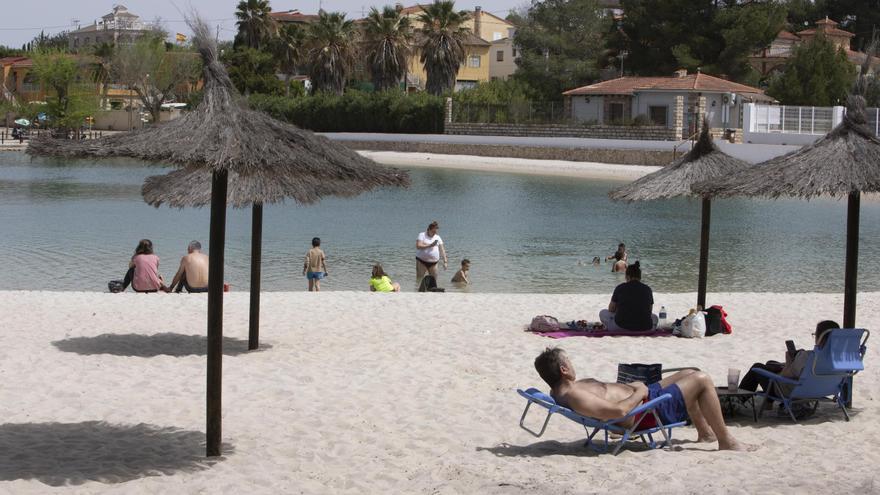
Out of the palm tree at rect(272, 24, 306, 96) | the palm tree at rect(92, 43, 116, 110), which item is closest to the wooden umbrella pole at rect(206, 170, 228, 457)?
the palm tree at rect(272, 24, 306, 96)

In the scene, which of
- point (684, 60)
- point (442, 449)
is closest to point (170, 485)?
point (442, 449)

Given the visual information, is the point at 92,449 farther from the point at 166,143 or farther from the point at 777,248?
the point at 777,248

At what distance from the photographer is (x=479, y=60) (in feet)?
327

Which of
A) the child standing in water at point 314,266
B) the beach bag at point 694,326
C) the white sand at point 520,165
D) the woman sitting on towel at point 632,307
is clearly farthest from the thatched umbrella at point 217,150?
the white sand at point 520,165

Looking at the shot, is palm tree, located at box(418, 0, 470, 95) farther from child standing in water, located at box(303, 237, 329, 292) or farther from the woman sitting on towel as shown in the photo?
the woman sitting on towel

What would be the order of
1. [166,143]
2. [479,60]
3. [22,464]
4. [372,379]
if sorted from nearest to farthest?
[22,464] < [166,143] < [372,379] < [479,60]

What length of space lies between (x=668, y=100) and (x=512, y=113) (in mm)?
9823

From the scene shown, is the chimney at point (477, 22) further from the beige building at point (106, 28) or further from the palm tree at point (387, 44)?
the beige building at point (106, 28)

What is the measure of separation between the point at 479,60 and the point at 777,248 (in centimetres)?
7642

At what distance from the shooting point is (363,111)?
2785 inches

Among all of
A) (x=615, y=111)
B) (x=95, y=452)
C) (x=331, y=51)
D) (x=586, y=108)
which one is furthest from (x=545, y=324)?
(x=331, y=51)

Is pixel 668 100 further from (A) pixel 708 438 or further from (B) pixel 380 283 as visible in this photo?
(A) pixel 708 438

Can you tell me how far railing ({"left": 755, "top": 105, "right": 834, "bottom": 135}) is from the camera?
49781 millimetres

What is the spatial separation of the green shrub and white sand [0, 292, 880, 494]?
181 feet
